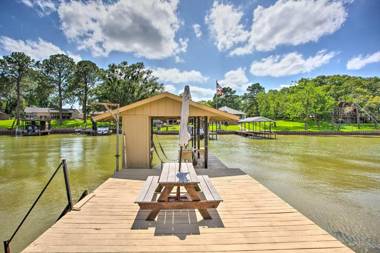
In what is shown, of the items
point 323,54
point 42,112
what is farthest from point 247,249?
point 42,112

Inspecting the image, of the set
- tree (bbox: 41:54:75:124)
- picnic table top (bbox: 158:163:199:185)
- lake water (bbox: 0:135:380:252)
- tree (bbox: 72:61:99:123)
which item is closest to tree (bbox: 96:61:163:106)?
tree (bbox: 72:61:99:123)

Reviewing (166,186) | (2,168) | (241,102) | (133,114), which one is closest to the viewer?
(166,186)

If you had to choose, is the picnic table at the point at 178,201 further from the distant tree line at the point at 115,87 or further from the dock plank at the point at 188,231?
the distant tree line at the point at 115,87

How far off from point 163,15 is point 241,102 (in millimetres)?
57197

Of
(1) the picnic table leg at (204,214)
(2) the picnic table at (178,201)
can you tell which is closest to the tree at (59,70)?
(2) the picnic table at (178,201)

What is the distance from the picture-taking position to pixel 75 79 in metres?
43.5

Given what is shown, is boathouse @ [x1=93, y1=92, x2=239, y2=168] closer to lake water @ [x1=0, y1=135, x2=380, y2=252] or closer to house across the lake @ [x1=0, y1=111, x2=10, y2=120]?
lake water @ [x1=0, y1=135, x2=380, y2=252]

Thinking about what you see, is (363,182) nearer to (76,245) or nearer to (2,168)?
(76,245)

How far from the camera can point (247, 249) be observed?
266cm

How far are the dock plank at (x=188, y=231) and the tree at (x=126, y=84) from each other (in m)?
36.7

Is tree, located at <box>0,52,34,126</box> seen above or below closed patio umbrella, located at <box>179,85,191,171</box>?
above

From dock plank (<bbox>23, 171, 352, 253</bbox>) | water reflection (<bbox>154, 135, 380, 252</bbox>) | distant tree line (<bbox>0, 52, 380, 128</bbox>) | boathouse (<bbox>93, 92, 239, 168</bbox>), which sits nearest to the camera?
dock plank (<bbox>23, 171, 352, 253</bbox>)

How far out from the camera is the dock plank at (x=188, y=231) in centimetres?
271

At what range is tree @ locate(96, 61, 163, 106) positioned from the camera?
3878cm
